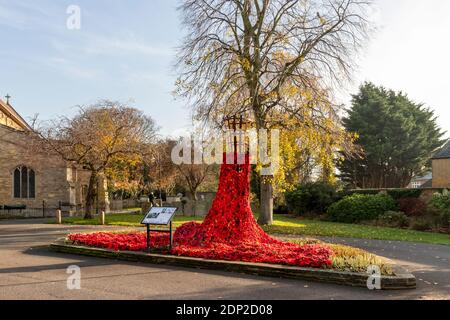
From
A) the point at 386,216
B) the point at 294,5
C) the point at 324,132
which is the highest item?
the point at 294,5

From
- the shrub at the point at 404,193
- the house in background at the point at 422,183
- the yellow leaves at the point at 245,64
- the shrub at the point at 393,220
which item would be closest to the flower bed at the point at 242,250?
the yellow leaves at the point at 245,64

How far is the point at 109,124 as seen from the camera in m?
30.2

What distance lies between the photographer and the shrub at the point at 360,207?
29.3 metres

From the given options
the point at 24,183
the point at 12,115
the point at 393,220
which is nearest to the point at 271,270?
the point at 393,220

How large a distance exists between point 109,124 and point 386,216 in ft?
61.6

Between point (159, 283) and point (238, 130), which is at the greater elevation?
point (238, 130)

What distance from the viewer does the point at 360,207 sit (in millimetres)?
29891

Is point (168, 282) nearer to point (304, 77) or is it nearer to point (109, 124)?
point (304, 77)

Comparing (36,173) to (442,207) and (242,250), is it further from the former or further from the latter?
(242,250)

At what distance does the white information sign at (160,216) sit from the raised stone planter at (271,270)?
92cm

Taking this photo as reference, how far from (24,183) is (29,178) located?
0.57 m

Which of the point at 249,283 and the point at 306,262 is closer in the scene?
the point at 249,283

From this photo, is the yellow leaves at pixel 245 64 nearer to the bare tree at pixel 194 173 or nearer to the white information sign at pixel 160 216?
the white information sign at pixel 160 216
